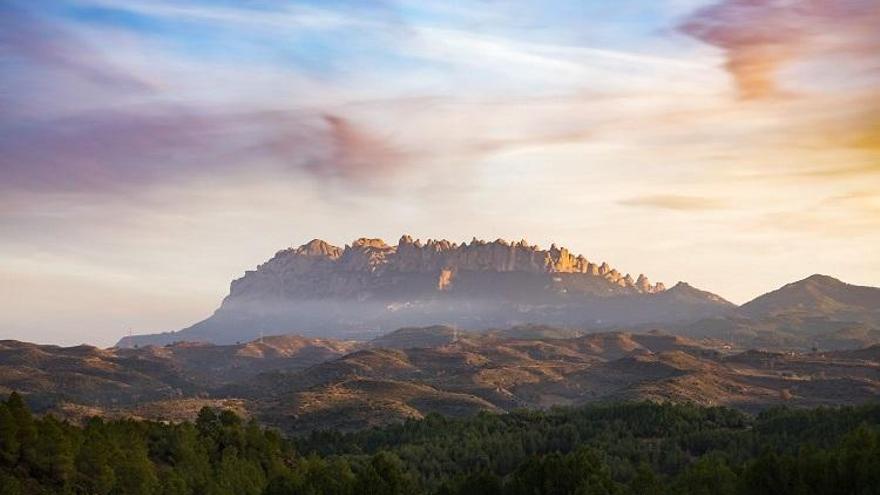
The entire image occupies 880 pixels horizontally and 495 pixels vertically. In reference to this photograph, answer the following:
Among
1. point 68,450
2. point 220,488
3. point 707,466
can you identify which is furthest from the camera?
point 220,488

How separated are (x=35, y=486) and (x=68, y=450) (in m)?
8.98

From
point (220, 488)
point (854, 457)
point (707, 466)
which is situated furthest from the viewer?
point (220, 488)

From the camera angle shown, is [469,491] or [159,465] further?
[159,465]

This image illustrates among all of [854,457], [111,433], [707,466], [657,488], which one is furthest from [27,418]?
[854,457]

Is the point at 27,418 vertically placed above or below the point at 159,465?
above

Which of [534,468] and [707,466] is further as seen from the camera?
[707,466]

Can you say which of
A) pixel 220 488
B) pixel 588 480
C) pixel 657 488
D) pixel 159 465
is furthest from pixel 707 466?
pixel 159 465

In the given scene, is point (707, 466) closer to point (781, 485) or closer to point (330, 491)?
point (781, 485)

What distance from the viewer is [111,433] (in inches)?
7092

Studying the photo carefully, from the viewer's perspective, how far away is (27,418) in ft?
490

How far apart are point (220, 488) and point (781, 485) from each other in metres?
96.0

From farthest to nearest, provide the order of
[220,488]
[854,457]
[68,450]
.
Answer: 1. [220,488]
2. [68,450]
3. [854,457]

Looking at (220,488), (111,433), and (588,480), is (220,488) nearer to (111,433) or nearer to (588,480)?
(111,433)

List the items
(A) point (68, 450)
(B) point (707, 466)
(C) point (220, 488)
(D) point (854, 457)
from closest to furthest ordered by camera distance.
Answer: (D) point (854, 457) < (A) point (68, 450) < (B) point (707, 466) < (C) point (220, 488)
